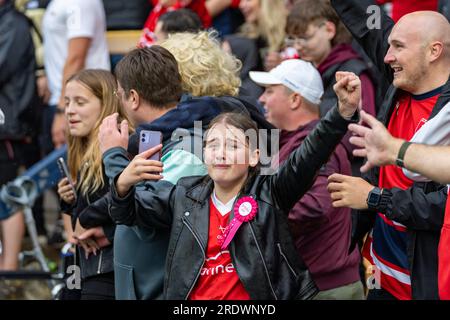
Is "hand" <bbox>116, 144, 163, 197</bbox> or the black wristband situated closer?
"hand" <bbox>116, 144, 163, 197</bbox>

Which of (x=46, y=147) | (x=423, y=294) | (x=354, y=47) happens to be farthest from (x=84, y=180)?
(x=46, y=147)

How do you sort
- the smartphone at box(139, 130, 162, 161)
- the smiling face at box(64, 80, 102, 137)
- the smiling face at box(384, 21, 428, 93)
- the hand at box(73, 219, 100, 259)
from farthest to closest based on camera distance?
the smiling face at box(64, 80, 102, 137) < the hand at box(73, 219, 100, 259) < the smiling face at box(384, 21, 428, 93) < the smartphone at box(139, 130, 162, 161)

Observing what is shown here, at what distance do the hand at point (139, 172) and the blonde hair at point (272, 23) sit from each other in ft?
10.5

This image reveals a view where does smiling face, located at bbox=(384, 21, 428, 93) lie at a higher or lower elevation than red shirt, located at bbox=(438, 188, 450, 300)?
higher

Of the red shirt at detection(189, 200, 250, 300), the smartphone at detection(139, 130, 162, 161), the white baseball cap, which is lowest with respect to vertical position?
the red shirt at detection(189, 200, 250, 300)

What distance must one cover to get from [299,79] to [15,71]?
10.5 feet

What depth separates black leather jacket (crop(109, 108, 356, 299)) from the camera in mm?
4168

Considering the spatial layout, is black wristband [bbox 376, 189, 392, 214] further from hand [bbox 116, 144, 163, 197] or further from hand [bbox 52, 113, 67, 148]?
hand [bbox 52, 113, 67, 148]

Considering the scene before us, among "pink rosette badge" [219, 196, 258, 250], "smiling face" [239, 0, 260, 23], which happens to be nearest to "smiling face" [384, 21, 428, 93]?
"pink rosette badge" [219, 196, 258, 250]

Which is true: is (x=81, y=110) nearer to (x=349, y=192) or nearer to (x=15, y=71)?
(x=349, y=192)

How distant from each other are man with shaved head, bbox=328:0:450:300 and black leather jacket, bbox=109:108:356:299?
22cm

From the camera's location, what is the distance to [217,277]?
4.26 meters

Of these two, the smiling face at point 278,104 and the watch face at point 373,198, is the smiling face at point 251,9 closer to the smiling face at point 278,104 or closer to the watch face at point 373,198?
the smiling face at point 278,104

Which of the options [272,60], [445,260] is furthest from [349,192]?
[272,60]
